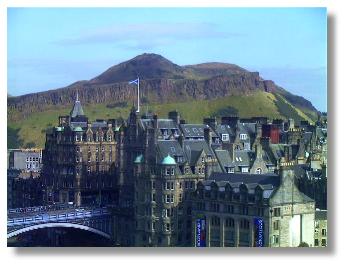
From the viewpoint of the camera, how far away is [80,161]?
106 feet

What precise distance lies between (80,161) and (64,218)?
181cm

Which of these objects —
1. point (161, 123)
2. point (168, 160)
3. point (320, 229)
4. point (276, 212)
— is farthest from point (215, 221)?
point (161, 123)

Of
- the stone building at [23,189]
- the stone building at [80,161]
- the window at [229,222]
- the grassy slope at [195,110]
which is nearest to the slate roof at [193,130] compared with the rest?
the grassy slope at [195,110]

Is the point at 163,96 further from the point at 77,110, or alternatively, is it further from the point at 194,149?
the point at 77,110

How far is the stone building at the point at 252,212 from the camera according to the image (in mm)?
28641

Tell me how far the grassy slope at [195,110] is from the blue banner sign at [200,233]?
99.5 inches

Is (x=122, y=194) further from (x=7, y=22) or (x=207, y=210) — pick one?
(x=7, y=22)

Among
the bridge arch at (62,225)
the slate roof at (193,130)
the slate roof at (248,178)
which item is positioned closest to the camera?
the slate roof at (248,178)

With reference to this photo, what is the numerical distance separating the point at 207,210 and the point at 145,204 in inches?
63.2

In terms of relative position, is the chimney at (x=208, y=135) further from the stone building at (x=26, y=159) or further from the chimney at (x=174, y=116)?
the stone building at (x=26, y=159)

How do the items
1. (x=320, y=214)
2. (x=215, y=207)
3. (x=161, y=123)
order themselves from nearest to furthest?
1. (x=320, y=214)
2. (x=215, y=207)
3. (x=161, y=123)

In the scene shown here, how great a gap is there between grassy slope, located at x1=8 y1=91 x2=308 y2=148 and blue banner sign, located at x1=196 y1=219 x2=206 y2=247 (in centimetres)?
253
